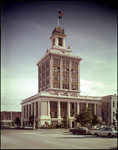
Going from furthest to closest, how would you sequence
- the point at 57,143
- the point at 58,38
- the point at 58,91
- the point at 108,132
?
the point at 58,38, the point at 58,91, the point at 108,132, the point at 57,143

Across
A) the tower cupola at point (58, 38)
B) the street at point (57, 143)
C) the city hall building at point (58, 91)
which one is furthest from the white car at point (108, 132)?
the tower cupola at point (58, 38)

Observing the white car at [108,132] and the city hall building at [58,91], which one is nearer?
the white car at [108,132]

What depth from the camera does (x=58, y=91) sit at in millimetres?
91562

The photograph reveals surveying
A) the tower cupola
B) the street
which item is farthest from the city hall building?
the street

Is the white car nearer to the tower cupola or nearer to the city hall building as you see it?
the city hall building

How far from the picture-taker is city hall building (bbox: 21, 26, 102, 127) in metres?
81.7

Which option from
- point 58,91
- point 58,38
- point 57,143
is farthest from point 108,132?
point 58,38

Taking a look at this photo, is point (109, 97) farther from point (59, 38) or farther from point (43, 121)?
point (59, 38)

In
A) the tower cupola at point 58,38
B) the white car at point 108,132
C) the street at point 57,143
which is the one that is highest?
the tower cupola at point 58,38

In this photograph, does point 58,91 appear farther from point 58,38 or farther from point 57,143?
point 57,143

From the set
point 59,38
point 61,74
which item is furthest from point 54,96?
point 59,38

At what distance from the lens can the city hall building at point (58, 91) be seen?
268ft

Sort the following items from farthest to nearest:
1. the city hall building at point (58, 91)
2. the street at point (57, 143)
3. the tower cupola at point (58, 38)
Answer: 1. the tower cupola at point (58, 38)
2. the city hall building at point (58, 91)
3. the street at point (57, 143)

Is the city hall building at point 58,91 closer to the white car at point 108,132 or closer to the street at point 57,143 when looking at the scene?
the white car at point 108,132
